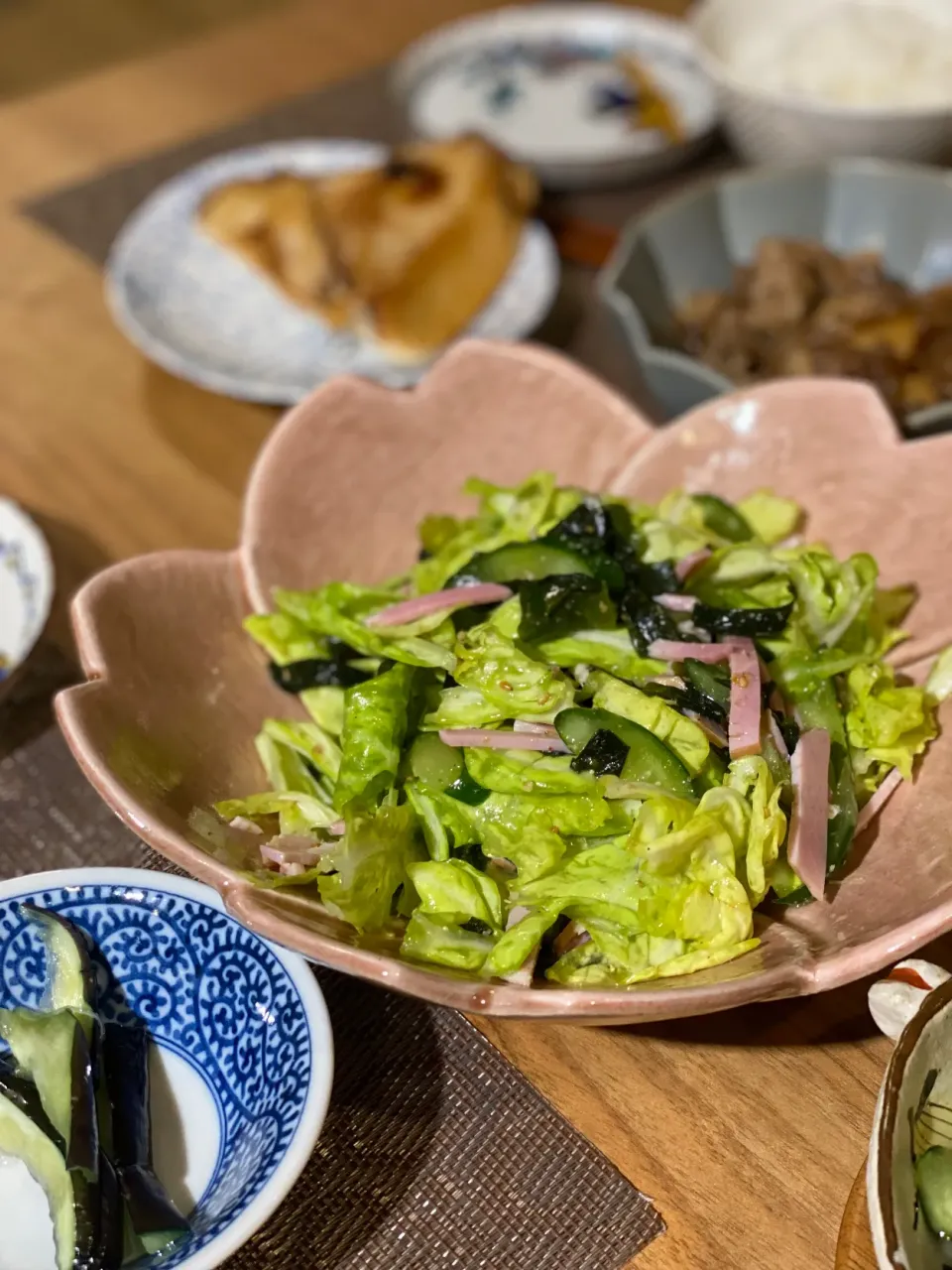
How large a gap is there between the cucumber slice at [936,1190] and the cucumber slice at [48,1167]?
2.16ft

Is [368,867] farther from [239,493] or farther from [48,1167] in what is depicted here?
[239,493]

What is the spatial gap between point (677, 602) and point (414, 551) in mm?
437

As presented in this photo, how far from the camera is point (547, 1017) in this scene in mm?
979

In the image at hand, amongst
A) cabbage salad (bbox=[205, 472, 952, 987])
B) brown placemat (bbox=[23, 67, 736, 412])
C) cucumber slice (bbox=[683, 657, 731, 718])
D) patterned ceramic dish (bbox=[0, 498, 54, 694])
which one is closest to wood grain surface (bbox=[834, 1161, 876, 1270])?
cabbage salad (bbox=[205, 472, 952, 987])

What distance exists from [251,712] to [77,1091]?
496 millimetres

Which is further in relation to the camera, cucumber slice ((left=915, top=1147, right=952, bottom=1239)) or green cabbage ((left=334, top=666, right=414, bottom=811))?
green cabbage ((left=334, top=666, right=414, bottom=811))

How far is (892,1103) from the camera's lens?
0.91 meters

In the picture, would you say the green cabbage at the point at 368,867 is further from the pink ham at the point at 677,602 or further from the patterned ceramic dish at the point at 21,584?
the patterned ceramic dish at the point at 21,584

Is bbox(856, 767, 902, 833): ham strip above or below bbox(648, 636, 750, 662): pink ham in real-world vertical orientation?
below

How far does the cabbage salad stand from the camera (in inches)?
43.1

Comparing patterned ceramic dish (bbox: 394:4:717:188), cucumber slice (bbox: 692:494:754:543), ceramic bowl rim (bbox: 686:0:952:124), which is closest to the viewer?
cucumber slice (bbox: 692:494:754:543)

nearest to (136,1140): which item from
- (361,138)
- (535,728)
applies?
(535,728)

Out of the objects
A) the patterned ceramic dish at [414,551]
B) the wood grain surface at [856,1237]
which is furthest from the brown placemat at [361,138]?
the wood grain surface at [856,1237]

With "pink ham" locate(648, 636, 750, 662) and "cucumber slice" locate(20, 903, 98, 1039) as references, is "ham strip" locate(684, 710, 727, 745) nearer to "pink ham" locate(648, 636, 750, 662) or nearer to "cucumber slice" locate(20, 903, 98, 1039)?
"pink ham" locate(648, 636, 750, 662)
